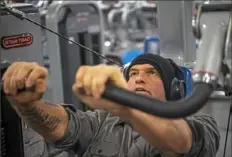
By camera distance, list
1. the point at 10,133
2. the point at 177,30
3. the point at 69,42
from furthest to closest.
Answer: the point at 69,42 < the point at 177,30 < the point at 10,133

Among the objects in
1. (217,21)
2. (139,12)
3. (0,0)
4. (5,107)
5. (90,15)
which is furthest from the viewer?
(139,12)

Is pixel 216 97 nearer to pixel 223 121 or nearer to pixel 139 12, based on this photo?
pixel 223 121

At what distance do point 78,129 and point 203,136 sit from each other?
0.54 m

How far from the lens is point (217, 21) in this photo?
4.04 ft

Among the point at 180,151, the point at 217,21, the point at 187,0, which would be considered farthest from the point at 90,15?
the point at 217,21

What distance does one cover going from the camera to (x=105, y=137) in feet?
7.02

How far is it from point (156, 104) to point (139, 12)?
8310 mm

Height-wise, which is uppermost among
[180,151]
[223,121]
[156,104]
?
[156,104]

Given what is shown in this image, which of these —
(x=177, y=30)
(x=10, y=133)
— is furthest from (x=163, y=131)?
(x=177, y=30)

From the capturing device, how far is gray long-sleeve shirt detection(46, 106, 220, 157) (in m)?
1.98

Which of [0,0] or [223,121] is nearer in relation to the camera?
[0,0]

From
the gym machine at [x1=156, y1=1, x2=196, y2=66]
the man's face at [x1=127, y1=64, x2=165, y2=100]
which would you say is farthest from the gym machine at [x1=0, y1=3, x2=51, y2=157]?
the gym machine at [x1=156, y1=1, x2=196, y2=66]

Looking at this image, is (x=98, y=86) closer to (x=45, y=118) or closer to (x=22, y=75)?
(x=22, y=75)

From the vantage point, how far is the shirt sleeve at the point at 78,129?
6.55ft
